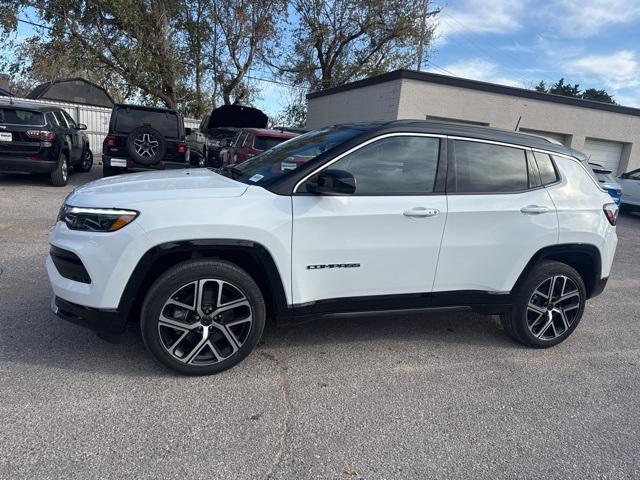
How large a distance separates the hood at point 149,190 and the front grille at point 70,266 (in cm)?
34

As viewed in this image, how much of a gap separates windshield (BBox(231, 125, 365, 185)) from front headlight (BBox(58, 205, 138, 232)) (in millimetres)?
905

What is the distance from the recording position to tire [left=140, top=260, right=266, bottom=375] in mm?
3090

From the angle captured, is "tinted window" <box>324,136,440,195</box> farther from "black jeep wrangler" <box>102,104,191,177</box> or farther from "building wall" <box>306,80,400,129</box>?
"building wall" <box>306,80,400,129</box>

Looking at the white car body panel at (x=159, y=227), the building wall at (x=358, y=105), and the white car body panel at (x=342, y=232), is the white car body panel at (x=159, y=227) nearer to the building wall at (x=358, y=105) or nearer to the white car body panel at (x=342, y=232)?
the white car body panel at (x=342, y=232)

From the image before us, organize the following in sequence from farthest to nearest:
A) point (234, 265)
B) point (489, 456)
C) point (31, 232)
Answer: point (31, 232)
point (234, 265)
point (489, 456)

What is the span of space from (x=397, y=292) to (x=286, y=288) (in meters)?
0.88

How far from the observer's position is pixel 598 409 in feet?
10.6

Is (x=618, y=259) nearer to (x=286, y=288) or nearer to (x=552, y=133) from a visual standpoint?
(x=286, y=288)

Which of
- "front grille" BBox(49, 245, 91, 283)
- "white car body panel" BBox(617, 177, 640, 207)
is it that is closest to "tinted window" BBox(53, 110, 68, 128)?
"front grille" BBox(49, 245, 91, 283)

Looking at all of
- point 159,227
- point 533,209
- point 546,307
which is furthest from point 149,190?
point 546,307

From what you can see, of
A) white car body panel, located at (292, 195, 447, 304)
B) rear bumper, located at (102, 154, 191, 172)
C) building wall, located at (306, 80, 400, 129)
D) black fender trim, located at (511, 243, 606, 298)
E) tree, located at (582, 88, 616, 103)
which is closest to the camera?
white car body panel, located at (292, 195, 447, 304)

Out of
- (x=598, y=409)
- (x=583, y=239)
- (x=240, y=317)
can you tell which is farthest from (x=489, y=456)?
(x=583, y=239)

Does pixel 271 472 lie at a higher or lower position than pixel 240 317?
lower

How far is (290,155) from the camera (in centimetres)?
381
